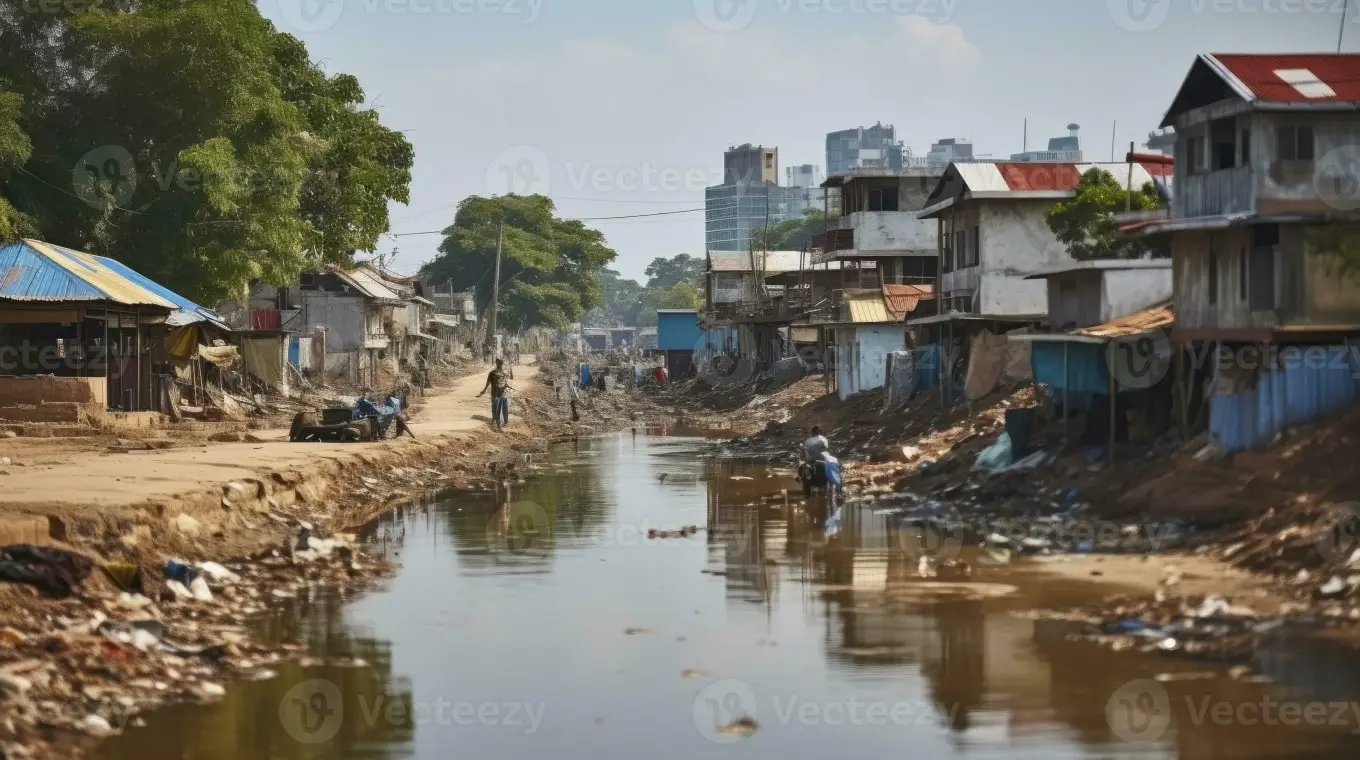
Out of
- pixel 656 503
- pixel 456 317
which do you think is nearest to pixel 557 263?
pixel 456 317

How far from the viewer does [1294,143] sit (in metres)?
23.6

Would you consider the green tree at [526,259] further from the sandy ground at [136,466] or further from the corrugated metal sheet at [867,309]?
the sandy ground at [136,466]

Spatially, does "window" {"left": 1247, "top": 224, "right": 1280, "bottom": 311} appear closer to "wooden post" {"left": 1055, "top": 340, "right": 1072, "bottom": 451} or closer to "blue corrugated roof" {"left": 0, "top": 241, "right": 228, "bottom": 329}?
"wooden post" {"left": 1055, "top": 340, "right": 1072, "bottom": 451}

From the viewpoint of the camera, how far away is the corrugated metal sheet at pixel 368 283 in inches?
2525

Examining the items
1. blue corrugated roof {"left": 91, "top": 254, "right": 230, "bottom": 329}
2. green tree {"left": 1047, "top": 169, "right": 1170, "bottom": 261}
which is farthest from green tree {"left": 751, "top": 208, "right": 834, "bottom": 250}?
green tree {"left": 1047, "top": 169, "right": 1170, "bottom": 261}

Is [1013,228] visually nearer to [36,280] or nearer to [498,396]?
[498,396]

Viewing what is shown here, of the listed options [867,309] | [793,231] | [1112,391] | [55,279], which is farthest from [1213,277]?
[793,231]

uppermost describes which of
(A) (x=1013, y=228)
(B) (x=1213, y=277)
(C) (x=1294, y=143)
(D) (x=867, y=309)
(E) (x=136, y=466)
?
(A) (x=1013, y=228)

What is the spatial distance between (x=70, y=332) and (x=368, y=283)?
34845 mm

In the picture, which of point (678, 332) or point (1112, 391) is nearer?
point (1112, 391)

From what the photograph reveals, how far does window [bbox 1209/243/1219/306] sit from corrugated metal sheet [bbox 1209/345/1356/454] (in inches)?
85.1

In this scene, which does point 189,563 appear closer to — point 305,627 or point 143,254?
point 305,627

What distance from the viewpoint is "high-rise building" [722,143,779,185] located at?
593 feet

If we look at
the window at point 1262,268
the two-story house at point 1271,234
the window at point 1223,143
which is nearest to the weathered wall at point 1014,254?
the two-story house at point 1271,234
